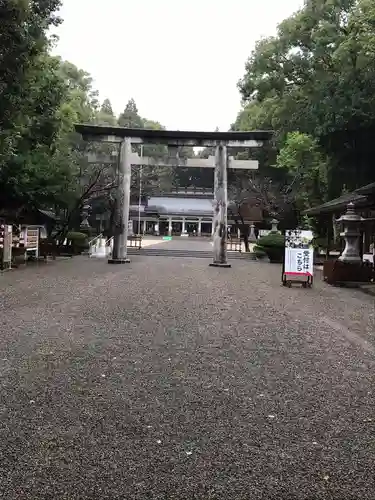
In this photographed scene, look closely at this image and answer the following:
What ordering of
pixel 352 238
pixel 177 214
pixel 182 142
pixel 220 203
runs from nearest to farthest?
pixel 352 238
pixel 220 203
pixel 182 142
pixel 177 214

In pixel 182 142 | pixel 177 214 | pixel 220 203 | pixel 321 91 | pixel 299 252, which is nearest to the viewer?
pixel 299 252

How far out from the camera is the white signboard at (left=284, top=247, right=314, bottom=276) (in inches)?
489

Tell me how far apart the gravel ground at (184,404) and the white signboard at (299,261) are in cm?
413

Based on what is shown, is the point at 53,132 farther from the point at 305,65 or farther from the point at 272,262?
the point at 305,65

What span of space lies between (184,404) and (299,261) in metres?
9.06

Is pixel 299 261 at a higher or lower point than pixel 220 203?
lower

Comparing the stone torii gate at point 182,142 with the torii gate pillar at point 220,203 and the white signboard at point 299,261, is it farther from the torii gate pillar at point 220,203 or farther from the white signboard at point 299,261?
the white signboard at point 299,261

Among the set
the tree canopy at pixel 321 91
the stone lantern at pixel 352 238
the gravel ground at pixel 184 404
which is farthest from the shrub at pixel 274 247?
the gravel ground at pixel 184 404

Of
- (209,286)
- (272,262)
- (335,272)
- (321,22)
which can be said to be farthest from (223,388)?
(321,22)

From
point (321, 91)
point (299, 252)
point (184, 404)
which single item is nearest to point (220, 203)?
point (321, 91)

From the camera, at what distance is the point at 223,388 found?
436cm

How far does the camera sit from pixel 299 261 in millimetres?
12477

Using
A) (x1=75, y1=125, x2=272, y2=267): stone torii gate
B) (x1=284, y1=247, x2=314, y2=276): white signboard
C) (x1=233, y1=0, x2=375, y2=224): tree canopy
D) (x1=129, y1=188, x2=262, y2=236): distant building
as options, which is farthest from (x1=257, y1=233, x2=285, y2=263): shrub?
(x1=129, y1=188, x2=262, y2=236): distant building

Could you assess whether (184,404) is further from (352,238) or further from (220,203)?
(220,203)
